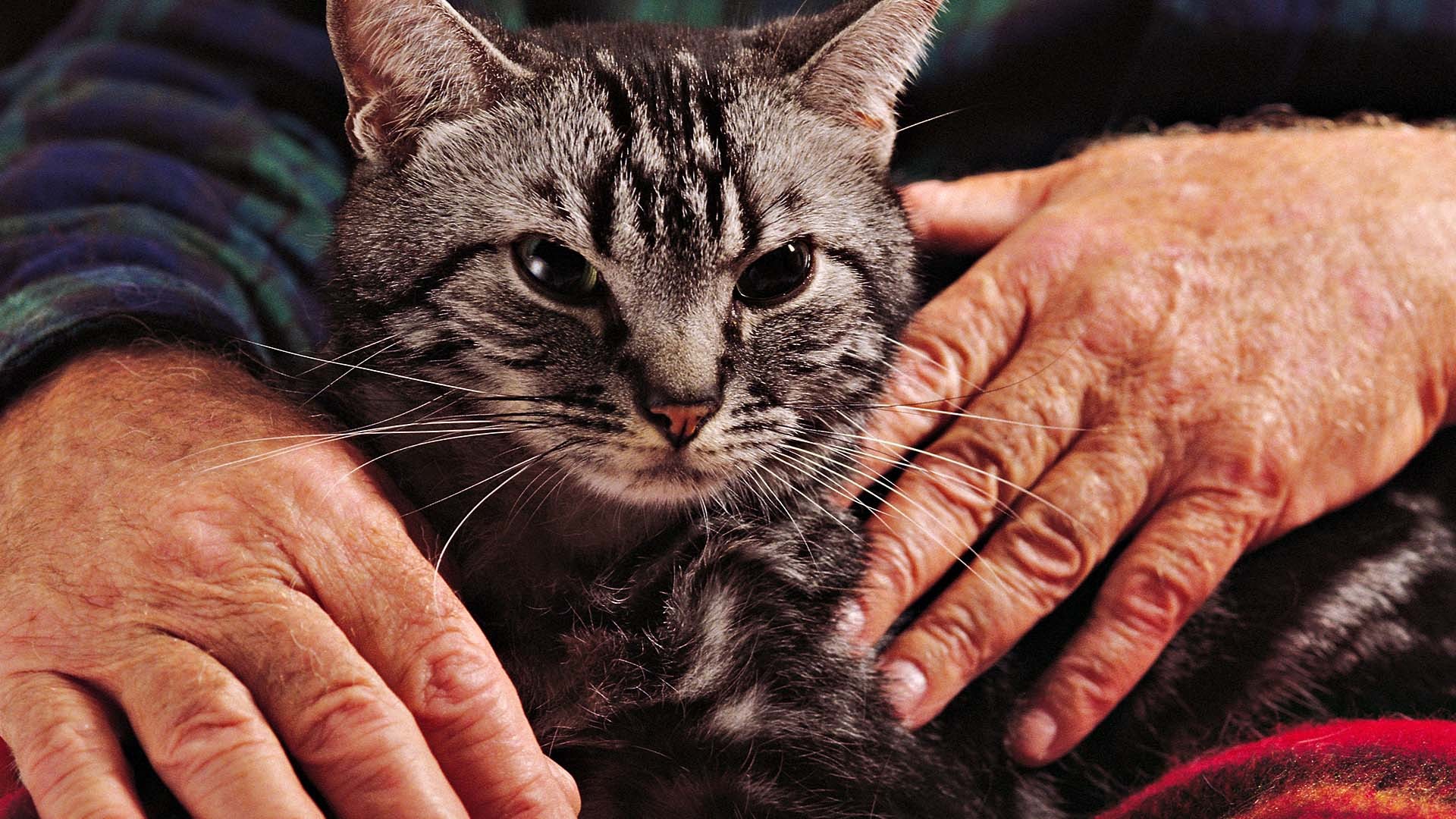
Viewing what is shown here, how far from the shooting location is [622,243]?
35.7 inches

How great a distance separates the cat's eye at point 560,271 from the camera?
919mm

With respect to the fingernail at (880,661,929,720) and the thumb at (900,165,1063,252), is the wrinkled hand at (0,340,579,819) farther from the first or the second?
the thumb at (900,165,1063,252)

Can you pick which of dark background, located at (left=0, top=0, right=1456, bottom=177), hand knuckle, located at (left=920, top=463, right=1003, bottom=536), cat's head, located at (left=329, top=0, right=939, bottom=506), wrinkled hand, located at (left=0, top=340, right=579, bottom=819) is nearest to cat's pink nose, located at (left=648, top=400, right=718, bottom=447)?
cat's head, located at (left=329, top=0, right=939, bottom=506)

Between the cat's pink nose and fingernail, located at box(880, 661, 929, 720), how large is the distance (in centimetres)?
31

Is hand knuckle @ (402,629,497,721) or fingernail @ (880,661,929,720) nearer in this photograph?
hand knuckle @ (402,629,497,721)

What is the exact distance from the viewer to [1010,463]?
45.1 inches

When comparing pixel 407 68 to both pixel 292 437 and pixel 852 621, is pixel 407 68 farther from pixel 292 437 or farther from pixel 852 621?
pixel 852 621

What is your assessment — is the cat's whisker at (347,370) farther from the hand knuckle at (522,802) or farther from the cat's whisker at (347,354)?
the hand knuckle at (522,802)

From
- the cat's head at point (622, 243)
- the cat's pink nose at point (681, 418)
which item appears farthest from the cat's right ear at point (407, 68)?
the cat's pink nose at point (681, 418)

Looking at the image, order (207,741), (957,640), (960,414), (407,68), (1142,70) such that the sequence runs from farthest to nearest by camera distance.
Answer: (1142,70)
(960,414)
(957,640)
(407,68)
(207,741)

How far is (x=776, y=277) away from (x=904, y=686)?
1.31 feet

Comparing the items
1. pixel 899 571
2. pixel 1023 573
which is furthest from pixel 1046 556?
pixel 899 571

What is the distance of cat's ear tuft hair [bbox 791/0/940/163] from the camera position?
40.5 inches

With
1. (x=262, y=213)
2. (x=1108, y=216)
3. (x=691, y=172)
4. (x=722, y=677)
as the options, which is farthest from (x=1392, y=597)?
(x=262, y=213)
